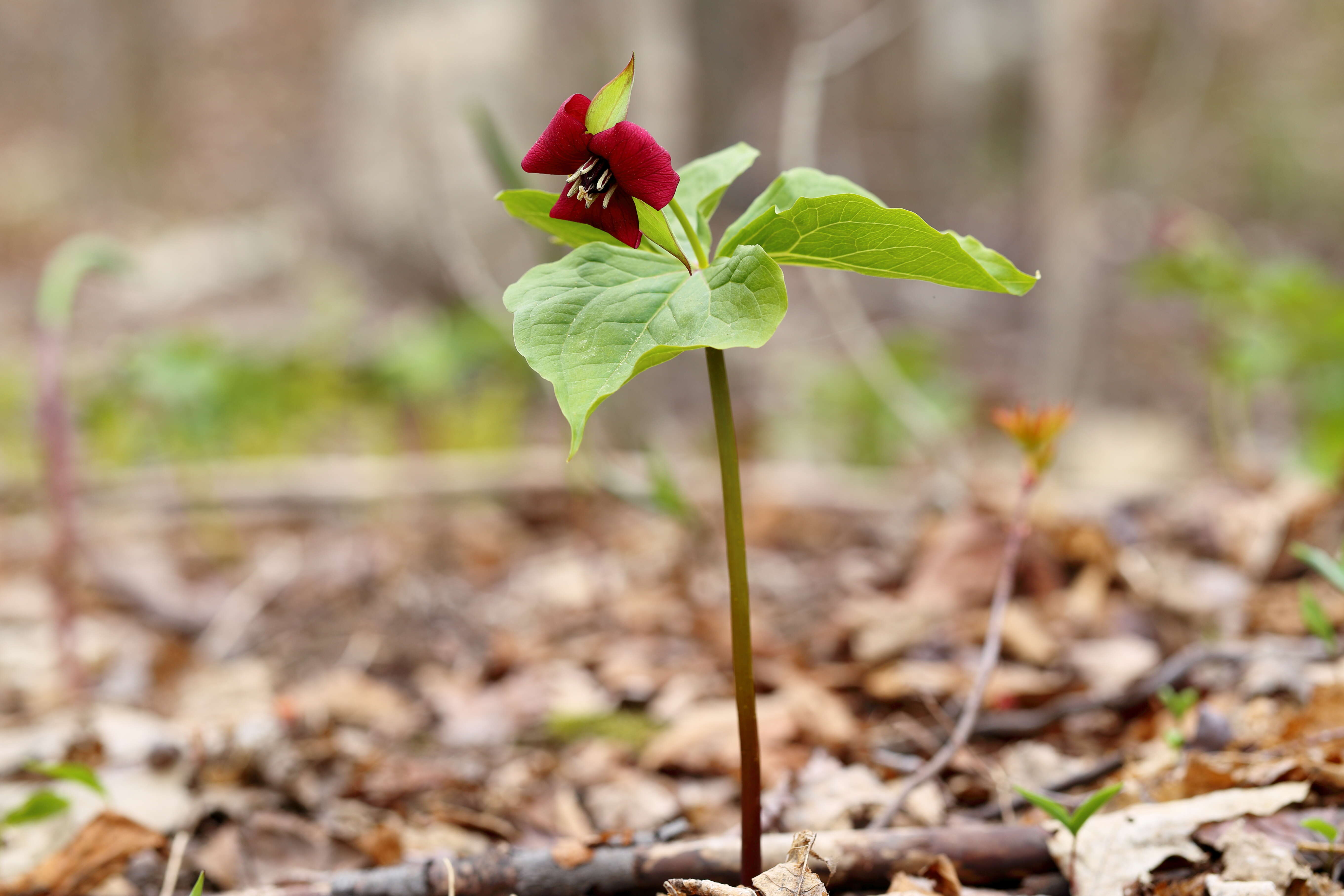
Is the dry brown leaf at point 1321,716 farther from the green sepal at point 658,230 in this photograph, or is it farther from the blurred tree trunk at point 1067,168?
the blurred tree trunk at point 1067,168

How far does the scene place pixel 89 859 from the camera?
129 cm

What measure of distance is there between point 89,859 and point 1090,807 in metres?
1.34

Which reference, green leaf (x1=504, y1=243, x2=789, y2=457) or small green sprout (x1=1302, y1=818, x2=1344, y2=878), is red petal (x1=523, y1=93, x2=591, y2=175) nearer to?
green leaf (x1=504, y1=243, x2=789, y2=457)

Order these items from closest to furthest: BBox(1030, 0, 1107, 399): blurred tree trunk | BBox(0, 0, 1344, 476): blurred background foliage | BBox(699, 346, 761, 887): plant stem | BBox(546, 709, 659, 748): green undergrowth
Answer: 1. BBox(699, 346, 761, 887): plant stem
2. BBox(546, 709, 659, 748): green undergrowth
3. BBox(0, 0, 1344, 476): blurred background foliage
4. BBox(1030, 0, 1107, 399): blurred tree trunk

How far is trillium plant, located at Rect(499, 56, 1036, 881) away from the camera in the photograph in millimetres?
840

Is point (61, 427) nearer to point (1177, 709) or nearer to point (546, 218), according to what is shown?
point (546, 218)

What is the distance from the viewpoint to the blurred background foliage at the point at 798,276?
11.0 feet

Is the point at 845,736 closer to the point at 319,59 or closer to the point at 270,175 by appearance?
the point at 270,175

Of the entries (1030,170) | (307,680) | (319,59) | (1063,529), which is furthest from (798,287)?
(319,59)

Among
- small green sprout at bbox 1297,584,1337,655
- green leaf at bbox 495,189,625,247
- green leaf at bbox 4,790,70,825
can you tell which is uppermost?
green leaf at bbox 495,189,625,247

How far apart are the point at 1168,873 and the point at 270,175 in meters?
12.9

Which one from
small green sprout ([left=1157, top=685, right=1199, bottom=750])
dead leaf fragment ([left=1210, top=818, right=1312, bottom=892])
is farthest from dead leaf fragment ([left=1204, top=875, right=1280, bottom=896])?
small green sprout ([left=1157, top=685, right=1199, bottom=750])

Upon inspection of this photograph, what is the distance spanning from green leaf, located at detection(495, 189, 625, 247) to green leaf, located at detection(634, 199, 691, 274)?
0.03 m

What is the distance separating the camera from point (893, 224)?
854mm
